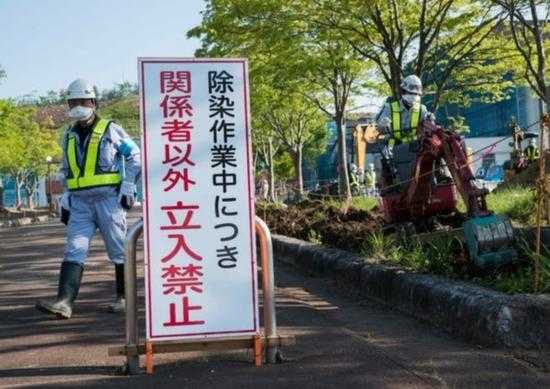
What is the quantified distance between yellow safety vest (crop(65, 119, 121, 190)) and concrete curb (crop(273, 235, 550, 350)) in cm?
250

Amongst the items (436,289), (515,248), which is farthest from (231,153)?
(515,248)

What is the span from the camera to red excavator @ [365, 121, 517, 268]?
17.7 feet

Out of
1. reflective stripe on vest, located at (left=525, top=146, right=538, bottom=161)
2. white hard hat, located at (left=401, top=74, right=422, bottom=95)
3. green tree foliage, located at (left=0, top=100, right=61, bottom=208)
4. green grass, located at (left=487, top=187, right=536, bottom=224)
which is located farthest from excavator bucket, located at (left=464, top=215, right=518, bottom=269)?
green tree foliage, located at (left=0, top=100, right=61, bottom=208)

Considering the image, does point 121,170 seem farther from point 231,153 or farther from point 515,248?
point 515,248

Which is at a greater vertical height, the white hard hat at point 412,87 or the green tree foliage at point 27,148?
the green tree foliage at point 27,148

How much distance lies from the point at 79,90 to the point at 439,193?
3.86m

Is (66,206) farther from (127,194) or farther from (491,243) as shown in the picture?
(491,243)

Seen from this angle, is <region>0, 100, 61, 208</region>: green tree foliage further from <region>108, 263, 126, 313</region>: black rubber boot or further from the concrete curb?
the concrete curb

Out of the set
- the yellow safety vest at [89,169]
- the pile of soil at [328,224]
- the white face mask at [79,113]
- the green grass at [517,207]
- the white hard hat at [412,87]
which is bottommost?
the pile of soil at [328,224]

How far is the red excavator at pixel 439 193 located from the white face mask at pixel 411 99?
50cm

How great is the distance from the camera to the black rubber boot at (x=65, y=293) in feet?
18.2

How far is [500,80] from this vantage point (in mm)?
17859

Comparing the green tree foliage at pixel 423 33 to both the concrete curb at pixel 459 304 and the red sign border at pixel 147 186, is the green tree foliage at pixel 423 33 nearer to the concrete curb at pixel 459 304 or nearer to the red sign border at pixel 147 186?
the concrete curb at pixel 459 304

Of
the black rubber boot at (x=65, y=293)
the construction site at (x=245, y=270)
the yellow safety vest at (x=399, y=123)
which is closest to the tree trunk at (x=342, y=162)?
the construction site at (x=245, y=270)
